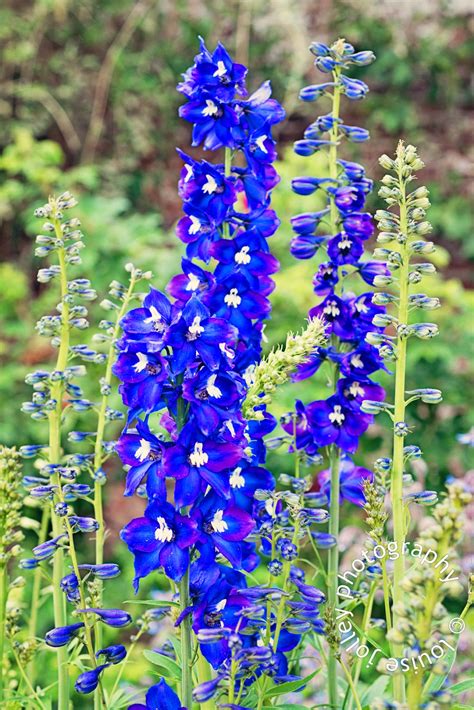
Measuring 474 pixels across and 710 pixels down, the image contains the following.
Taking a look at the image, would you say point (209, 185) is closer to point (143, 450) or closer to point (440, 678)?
point (143, 450)

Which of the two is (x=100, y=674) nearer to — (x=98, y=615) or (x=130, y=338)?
(x=98, y=615)

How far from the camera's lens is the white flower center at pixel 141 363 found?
1.17 m

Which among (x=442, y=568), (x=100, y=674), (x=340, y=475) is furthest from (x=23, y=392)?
(x=442, y=568)

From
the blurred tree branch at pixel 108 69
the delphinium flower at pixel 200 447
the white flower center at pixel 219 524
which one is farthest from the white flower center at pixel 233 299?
the blurred tree branch at pixel 108 69

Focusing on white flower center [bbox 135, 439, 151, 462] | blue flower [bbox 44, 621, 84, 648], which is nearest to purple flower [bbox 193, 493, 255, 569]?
white flower center [bbox 135, 439, 151, 462]

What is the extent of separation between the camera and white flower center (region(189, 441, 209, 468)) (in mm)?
1158

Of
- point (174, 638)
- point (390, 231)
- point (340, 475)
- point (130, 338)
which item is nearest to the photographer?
point (130, 338)

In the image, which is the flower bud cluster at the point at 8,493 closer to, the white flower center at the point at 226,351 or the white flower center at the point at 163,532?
the white flower center at the point at 163,532

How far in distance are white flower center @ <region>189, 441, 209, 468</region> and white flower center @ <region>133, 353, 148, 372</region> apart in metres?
0.12

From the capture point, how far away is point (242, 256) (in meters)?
1.40

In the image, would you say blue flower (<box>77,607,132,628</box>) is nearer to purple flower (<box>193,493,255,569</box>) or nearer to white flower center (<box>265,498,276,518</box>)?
purple flower (<box>193,493,255,569</box>)

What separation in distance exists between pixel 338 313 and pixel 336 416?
0.17 meters

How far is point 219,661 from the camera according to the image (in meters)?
1.22

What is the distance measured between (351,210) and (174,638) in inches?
31.1
